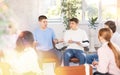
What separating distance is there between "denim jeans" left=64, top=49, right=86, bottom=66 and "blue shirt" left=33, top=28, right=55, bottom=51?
0.97ft

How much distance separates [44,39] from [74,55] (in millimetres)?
562

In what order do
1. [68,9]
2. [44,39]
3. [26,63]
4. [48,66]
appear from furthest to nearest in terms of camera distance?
[68,9] → [48,66] → [44,39] → [26,63]

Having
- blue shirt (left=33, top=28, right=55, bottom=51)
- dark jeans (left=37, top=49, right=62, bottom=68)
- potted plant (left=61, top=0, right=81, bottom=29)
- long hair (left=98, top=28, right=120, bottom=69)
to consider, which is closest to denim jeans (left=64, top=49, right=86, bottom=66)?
dark jeans (left=37, top=49, right=62, bottom=68)

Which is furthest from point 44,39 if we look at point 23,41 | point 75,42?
point 23,41

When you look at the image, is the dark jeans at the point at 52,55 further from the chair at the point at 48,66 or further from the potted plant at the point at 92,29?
the potted plant at the point at 92,29

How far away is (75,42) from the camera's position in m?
4.25

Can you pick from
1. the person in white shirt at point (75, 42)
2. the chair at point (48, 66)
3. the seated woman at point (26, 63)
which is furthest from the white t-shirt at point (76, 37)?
the seated woman at point (26, 63)

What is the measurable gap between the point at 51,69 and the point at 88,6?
88.6 inches

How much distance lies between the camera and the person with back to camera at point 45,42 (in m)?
4.19

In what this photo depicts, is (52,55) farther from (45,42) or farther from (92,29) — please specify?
(92,29)

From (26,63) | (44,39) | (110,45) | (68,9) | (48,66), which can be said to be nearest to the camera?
(26,63)

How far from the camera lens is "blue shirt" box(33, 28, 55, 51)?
14.0ft

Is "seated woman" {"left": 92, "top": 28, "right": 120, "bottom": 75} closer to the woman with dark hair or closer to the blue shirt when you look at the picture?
the woman with dark hair

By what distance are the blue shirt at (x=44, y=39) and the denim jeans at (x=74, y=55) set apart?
0.29 metres
